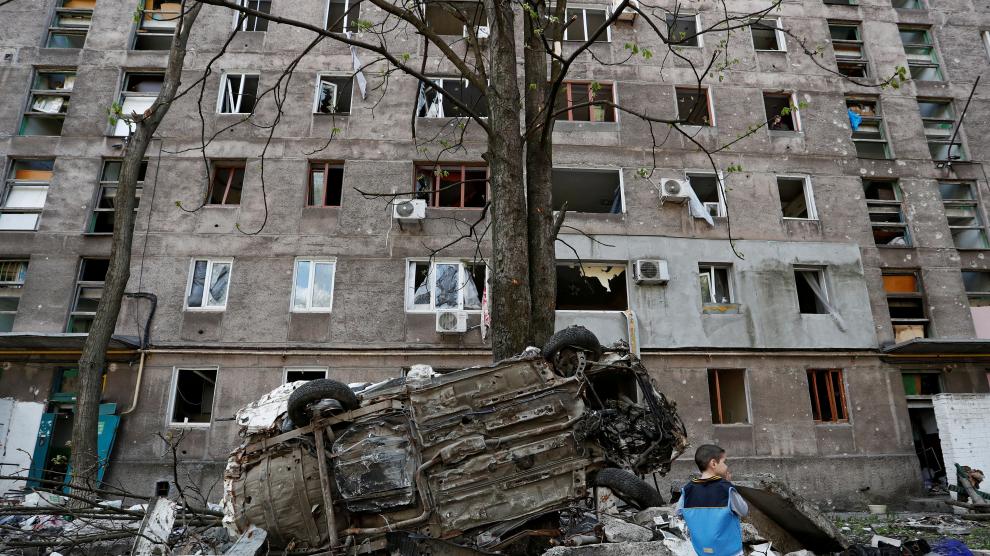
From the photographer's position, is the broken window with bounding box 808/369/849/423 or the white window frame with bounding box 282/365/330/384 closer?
the white window frame with bounding box 282/365/330/384

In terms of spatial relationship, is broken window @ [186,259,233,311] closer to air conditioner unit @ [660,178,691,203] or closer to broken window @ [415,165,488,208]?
broken window @ [415,165,488,208]

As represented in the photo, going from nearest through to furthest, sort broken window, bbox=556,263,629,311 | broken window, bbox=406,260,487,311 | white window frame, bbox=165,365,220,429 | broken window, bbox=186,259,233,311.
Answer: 1. white window frame, bbox=165,365,220,429
2. broken window, bbox=186,259,233,311
3. broken window, bbox=406,260,487,311
4. broken window, bbox=556,263,629,311

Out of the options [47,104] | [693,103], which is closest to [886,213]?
[693,103]

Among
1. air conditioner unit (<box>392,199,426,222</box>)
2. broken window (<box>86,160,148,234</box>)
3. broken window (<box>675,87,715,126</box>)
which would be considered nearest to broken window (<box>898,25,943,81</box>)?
broken window (<box>675,87,715,126</box>)

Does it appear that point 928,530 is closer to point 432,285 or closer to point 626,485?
point 626,485

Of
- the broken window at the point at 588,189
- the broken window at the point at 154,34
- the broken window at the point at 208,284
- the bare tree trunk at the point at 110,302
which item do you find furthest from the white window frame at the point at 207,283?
the broken window at the point at 588,189

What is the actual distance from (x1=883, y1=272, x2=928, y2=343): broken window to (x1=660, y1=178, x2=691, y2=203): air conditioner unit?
20.6 feet

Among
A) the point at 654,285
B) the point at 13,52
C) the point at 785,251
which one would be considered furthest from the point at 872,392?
the point at 13,52

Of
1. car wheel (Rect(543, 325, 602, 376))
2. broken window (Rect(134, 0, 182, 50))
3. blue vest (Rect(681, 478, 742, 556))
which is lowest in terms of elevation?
blue vest (Rect(681, 478, 742, 556))

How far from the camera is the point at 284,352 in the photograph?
13.8m

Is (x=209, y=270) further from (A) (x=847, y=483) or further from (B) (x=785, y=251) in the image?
(A) (x=847, y=483)

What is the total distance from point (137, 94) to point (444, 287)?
1023 centimetres

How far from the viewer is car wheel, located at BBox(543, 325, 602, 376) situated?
233 inches

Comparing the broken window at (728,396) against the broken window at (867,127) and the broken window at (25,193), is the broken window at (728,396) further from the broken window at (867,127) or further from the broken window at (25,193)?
the broken window at (25,193)
